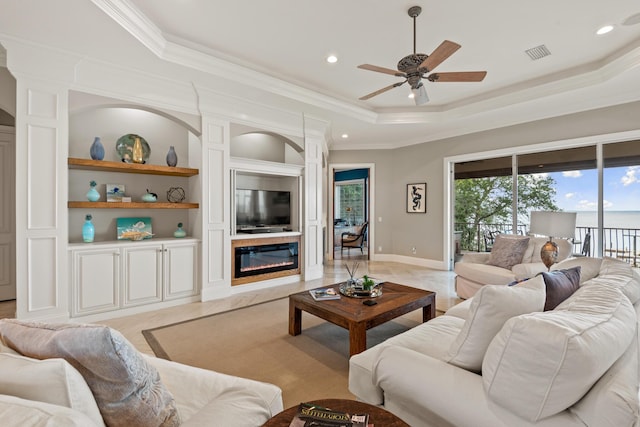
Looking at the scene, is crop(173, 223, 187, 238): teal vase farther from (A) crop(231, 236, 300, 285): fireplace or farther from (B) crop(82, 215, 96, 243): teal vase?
(B) crop(82, 215, 96, 243): teal vase

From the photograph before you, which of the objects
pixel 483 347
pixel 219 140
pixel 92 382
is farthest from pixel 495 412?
pixel 219 140

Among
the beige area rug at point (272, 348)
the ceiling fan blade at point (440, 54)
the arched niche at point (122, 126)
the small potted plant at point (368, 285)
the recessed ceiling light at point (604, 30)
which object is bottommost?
the beige area rug at point (272, 348)

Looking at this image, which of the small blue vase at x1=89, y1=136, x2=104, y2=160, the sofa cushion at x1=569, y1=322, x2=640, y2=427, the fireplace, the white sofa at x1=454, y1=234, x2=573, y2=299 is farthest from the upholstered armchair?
the sofa cushion at x1=569, y1=322, x2=640, y2=427

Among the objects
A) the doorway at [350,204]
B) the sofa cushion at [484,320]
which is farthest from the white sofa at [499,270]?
the doorway at [350,204]

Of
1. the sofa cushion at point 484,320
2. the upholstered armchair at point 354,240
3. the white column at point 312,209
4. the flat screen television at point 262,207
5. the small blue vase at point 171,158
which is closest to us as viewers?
the sofa cushion at point 484,320

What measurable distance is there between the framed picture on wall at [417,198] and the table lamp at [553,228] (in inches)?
123

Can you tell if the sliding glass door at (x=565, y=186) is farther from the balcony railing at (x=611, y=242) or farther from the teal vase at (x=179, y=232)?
the teal vase at (x=179, y=232)

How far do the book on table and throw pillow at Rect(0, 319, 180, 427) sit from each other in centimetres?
195

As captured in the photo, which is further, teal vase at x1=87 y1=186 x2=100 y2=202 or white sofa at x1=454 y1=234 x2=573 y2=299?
white sofa at x1=454 y1=234 x2=573 y2=299

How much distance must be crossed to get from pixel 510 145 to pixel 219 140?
16.0 ft

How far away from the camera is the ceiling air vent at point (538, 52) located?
349 centimetres

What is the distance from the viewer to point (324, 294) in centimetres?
299

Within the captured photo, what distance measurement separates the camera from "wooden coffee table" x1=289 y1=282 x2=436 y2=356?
2391 millimetres

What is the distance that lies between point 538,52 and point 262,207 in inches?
164
